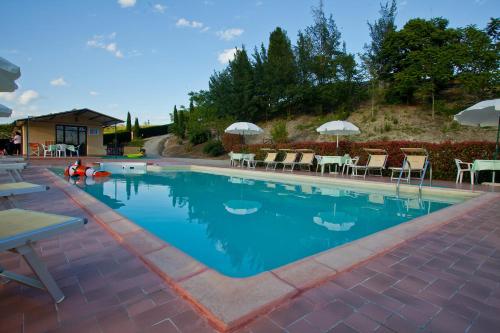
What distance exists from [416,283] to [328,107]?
24.5 m

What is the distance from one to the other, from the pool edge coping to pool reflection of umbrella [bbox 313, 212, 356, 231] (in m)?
1.18

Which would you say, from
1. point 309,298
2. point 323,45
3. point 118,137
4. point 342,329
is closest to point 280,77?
point 323,45

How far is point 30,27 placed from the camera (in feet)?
32.4

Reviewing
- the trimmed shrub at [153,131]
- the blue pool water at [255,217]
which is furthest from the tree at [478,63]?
the trimmed shrub at [153,131]

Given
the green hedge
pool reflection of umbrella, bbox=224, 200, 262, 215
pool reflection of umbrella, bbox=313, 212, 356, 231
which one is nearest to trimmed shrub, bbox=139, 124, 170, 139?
the green hedge

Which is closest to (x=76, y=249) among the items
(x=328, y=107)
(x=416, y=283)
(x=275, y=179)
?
(x=416, y=283)

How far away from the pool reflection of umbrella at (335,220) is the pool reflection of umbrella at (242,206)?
128 centimetres

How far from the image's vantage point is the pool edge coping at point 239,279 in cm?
153

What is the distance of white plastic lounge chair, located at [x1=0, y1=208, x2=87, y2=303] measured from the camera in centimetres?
142

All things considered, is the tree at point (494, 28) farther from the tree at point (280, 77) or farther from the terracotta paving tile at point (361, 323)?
the terracotta paving tile at point (361, 323)

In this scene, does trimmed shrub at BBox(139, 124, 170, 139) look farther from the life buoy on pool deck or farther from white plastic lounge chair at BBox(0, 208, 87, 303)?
white plastic lounge chair at BBox(0, 208, 87, 303)

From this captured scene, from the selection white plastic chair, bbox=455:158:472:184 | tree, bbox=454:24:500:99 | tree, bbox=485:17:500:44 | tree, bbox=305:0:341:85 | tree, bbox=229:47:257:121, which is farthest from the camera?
tree, bbox=229:47:257:121

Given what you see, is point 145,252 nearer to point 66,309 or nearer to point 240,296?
point 66,309

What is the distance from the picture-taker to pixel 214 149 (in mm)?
21828
